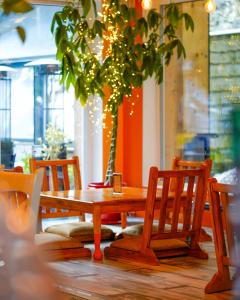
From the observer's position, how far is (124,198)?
6.21 meters

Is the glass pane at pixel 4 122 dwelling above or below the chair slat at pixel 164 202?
above

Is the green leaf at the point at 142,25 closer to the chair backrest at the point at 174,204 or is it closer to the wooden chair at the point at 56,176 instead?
the wooden chair at the point at 56,176

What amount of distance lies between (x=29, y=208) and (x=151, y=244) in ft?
17.0

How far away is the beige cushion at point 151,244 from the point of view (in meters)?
5.94

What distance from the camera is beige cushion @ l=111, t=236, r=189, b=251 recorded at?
5941mm

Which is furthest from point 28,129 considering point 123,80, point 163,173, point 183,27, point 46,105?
point 163,173

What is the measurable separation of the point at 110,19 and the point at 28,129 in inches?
70.3

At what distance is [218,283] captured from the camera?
4652 millimetres

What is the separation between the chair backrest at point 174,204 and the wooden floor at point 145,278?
0.77 feet

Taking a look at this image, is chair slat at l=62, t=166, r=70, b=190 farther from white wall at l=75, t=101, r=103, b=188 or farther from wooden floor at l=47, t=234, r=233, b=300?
white wall at l=75, t=101, r=103, b=188

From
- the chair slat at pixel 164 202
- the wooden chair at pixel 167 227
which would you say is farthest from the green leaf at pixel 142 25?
the chair slat at pixel 164 202

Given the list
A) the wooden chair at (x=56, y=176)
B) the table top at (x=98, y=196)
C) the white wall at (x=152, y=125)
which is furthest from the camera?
the white wall at (x=152, y=125)

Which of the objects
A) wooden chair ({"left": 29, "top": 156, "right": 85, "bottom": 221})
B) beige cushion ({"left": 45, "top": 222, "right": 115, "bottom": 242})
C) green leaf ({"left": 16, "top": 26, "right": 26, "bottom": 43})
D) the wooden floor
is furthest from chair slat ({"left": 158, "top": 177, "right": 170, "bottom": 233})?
green leaf ({"left": 16, "top": 26, "right": 26, "bottom": 43})

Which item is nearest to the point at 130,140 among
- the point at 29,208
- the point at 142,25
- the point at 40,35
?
the point at 40,35
